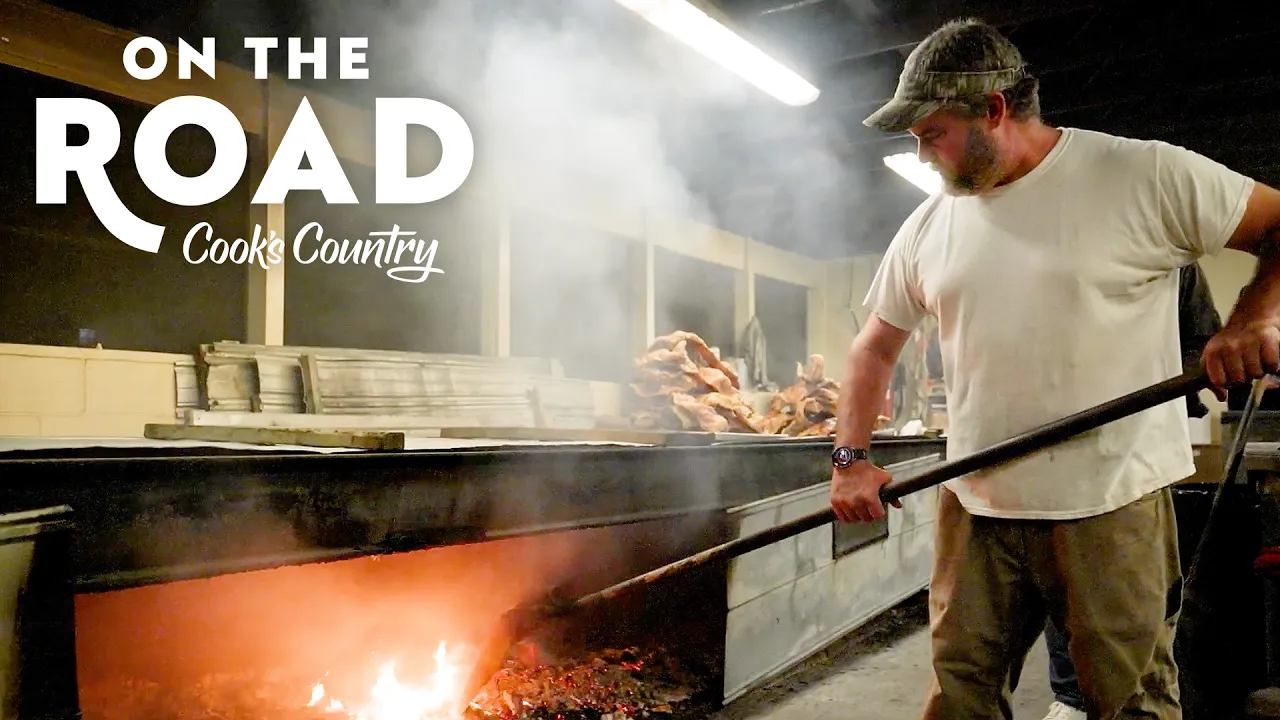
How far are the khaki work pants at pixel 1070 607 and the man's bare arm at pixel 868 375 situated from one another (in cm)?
39

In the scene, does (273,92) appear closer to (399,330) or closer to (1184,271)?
(399,330)

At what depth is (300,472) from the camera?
A: 81.9 inches

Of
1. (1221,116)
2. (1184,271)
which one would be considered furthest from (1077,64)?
(1184,271)

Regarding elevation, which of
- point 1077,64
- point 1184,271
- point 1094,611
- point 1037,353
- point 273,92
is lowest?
point 1094,611

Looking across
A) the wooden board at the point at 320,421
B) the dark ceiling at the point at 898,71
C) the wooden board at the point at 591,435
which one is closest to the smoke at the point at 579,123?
the dark ceiling at the point at 898,71

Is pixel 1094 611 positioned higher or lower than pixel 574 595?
higher

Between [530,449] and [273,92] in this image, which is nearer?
[530,449]

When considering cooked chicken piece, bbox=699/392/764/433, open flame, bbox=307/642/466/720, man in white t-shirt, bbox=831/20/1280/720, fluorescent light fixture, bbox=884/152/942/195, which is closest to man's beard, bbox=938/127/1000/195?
man in white t-shirt, bbox=831/20/1280/720

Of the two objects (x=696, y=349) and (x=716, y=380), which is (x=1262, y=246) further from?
(x=696, y=349)

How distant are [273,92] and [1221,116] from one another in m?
6.83

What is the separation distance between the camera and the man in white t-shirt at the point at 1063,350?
192 cm

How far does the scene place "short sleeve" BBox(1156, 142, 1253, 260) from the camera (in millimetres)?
1901

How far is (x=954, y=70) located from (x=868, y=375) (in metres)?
0.87

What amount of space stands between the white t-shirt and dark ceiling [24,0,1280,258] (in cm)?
287
